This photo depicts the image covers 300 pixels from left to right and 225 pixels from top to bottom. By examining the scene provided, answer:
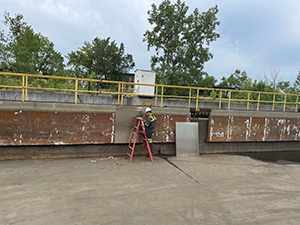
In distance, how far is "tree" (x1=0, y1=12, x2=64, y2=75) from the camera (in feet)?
65.5

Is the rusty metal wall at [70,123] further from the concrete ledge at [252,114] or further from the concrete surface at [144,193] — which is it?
the concrete ledge at [252,114]

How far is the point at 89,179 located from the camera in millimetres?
4879

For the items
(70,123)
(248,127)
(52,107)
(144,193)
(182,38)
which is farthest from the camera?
(182,38)

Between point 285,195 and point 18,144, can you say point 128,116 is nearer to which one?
point 18,144

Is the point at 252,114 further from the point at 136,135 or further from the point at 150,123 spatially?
the point at 136,135

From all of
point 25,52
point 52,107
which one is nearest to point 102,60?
point 25,52

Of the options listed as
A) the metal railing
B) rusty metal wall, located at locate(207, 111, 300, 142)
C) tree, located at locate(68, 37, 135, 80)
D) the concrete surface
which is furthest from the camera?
tree, located at locate(68, 37, 135, 80)

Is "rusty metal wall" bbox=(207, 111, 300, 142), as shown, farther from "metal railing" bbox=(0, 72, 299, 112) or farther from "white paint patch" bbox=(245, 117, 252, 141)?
"metal railing" bbox=(0, 72, 299, 112)

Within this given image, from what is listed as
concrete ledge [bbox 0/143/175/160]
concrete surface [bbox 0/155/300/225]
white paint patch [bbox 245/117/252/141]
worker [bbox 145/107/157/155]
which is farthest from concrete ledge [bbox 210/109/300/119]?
worker [bbox 145/107/157/155]

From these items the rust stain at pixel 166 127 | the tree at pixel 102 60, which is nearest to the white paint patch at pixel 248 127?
the rust stain at pixel 166 127

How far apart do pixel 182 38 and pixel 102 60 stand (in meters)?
13.7

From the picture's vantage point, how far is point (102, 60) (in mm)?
32406

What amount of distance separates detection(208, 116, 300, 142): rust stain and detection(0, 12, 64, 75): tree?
1951 cm

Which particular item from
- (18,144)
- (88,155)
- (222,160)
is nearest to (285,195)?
(222,160)
